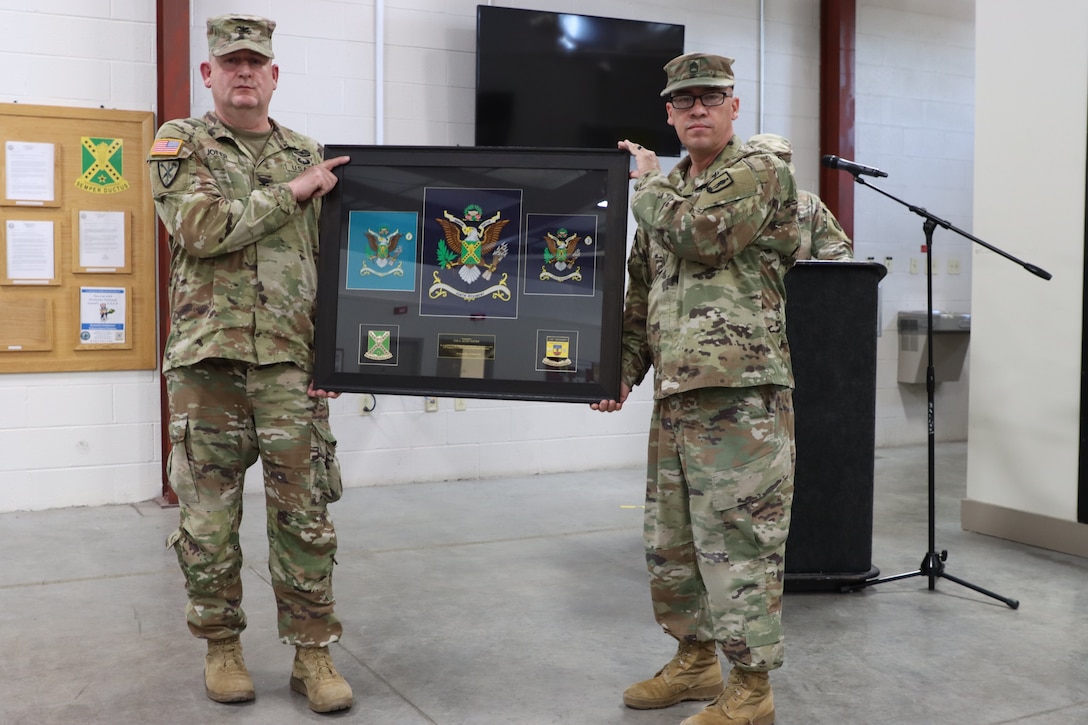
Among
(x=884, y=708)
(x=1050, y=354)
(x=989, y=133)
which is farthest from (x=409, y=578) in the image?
(x=989, y=133)

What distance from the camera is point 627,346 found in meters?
2.78

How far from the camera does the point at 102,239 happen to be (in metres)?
5.12

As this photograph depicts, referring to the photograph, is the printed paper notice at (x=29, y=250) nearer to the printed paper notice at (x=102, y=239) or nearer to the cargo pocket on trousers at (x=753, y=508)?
the printed paper notice at (x=102, y=239)

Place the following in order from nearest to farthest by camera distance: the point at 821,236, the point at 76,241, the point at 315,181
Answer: the point at 315,181
the point at 821,236
the point at 76,241

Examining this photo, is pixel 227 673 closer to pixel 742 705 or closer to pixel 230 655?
pixel 230 655

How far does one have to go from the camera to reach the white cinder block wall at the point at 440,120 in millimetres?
5055

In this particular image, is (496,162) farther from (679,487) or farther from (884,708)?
(884,708)

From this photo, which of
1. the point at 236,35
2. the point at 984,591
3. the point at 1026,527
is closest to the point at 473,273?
the point at 236,35

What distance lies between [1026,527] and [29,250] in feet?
15.7

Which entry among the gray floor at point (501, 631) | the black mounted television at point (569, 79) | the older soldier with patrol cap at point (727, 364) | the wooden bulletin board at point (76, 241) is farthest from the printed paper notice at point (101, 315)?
the older soldier with patrol cap at point (727, 364)

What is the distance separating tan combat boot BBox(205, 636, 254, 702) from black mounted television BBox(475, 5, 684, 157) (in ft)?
11.9

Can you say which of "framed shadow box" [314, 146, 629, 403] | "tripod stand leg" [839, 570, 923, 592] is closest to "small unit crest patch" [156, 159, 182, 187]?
"framed shadow box" [314, 146, 629, 403]

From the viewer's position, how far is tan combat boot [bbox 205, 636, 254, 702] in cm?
267

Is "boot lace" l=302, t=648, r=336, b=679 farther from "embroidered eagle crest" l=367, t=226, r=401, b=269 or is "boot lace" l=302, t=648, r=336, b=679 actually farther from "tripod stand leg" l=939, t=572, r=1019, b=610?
"tripod stand leg" l=939, t=572, r=1019, b=610
